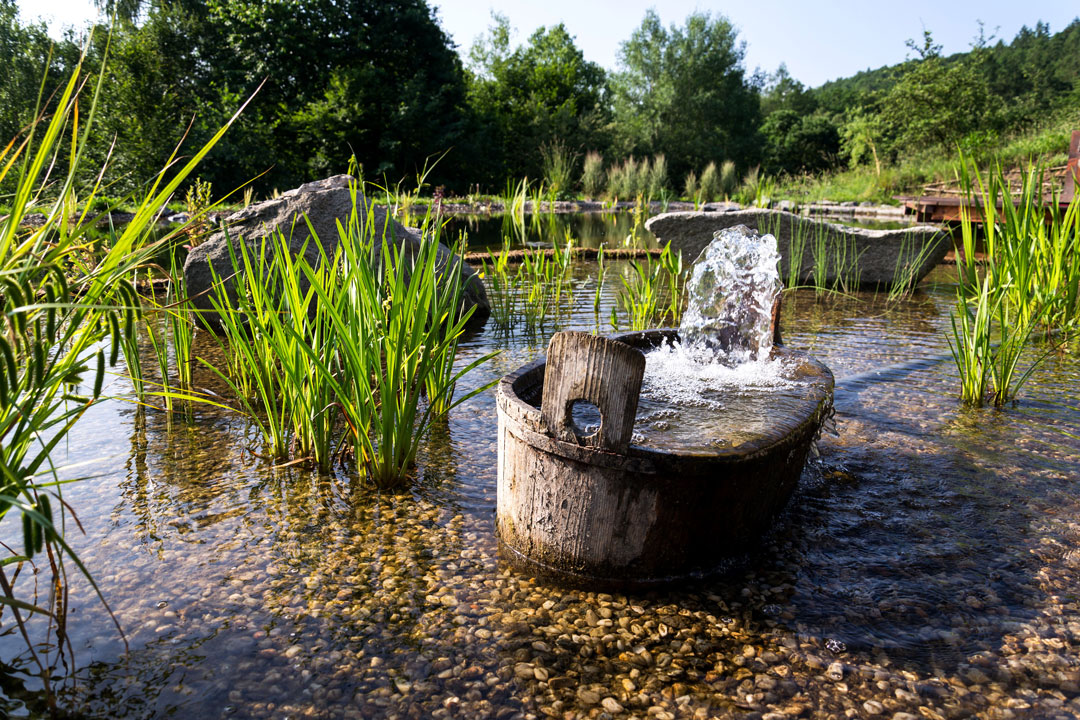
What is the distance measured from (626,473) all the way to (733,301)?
2341mm

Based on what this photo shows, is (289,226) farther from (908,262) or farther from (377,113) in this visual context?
(377,113)

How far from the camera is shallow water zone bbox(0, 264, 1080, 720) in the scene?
1771 mm

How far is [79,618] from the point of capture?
206 cm

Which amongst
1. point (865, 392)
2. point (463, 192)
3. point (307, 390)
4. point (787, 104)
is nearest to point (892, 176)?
Result: point (463, 192)

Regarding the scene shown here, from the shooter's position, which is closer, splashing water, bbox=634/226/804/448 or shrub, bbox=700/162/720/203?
splashing water, bbox=634/226/804/448

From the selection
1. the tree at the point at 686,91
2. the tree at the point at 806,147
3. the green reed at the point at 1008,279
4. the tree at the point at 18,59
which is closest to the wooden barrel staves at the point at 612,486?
the green reed at the point at 1008,279

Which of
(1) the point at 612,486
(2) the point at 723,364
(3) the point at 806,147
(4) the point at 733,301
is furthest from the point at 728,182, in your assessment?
(1) the point at 612,486

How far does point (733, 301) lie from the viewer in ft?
13.4

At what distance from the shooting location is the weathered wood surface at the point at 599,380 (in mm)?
1935

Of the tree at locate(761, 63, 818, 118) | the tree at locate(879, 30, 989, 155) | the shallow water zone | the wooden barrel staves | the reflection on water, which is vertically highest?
the tree at locate(761, 63, 818, 118)

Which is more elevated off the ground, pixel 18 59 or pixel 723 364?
pixel 18 59

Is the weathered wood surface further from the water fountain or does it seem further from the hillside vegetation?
the hillside vegetation

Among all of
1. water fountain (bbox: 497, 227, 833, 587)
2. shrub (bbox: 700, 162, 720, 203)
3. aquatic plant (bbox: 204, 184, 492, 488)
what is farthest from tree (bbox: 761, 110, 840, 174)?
aquatic plant (bbox: 204, 184, 492, 488)

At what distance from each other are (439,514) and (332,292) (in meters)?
0.98
